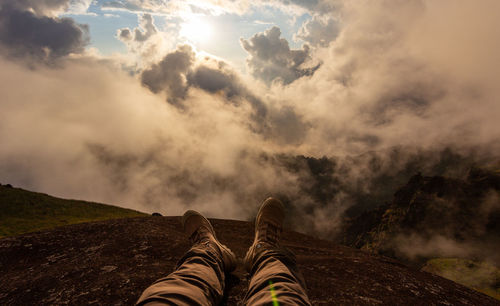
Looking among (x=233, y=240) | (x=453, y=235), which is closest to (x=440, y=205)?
(x=453, y=235)

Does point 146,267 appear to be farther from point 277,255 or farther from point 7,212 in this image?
point 7,212

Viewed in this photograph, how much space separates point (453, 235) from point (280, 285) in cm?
23466

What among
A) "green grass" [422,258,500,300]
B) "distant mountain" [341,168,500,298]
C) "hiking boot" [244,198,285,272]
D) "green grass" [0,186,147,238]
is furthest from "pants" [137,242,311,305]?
"distant mountain" [341,168,500,298]

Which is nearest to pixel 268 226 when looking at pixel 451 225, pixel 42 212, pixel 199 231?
pixel 199 231

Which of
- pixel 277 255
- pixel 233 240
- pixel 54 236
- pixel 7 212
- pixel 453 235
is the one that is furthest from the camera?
pixel 453 235

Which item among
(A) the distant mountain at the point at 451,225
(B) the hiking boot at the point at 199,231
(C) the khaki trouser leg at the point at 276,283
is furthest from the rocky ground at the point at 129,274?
(A) the distant mountain at the point at 451,225

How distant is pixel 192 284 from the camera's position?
318 centimetres

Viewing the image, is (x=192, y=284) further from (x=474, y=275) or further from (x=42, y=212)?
(x=474, y=275)

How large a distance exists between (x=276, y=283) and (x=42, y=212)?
4276 centimetres

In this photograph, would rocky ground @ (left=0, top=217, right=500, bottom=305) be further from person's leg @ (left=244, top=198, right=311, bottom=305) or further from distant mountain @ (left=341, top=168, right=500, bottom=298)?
distant mountain @ (left=341, top=168, right=500, bottom=298)

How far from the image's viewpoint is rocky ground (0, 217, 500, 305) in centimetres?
425

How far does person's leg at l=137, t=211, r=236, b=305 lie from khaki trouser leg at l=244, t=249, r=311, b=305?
1.81 ft

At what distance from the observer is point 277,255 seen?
409cm

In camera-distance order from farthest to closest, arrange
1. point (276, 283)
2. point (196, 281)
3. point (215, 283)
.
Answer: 1. point (215, 283)
2. point (196, 281)
3. point (276, 283)
